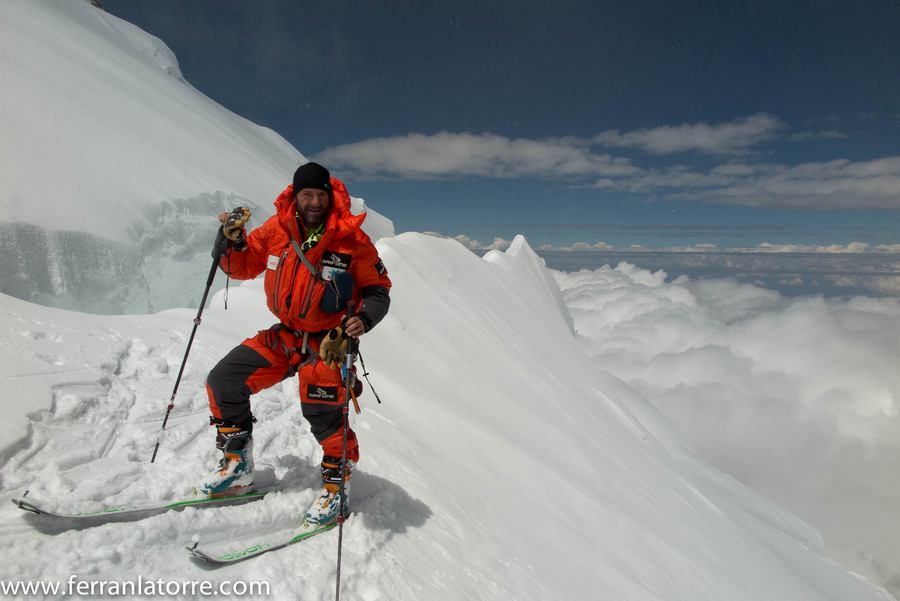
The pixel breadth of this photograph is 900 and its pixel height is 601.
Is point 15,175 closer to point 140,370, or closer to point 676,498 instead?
point 140,370

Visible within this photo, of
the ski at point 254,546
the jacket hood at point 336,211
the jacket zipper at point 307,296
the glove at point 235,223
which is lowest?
the ski at point 254,546

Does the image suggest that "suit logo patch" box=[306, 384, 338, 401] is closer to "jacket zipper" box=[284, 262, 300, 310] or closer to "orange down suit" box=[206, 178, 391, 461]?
"orange down suit" box=[206, 178, 391, 461]

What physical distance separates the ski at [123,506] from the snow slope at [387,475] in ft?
0.29

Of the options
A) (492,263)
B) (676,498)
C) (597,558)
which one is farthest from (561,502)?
(492,263)

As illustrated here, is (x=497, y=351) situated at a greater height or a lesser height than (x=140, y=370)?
greater

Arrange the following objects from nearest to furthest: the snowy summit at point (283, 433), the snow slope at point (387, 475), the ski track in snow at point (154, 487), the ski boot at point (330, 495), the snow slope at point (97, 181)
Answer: the ski track in snow at point (154, 487), the snow slope at point (387, 475), the snowy summit at point (283, 433), the ski boot at point (330, 495), the snow slope at point (97, 181)

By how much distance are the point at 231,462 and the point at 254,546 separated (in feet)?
2.12

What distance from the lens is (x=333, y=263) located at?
3.12 meters

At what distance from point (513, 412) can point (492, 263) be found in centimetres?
1351

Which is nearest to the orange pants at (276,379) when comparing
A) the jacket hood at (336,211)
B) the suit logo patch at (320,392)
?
the suit logo patch at (320,392)

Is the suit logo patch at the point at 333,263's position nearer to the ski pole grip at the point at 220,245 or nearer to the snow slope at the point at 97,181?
the ski pole grip at the point at 220,245

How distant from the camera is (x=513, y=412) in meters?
9.89

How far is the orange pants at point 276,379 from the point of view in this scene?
3.17m

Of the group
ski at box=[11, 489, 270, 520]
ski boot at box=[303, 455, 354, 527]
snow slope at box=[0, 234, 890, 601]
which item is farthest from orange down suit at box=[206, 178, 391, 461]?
snow slope at box=[0, 234, 890, 601]
